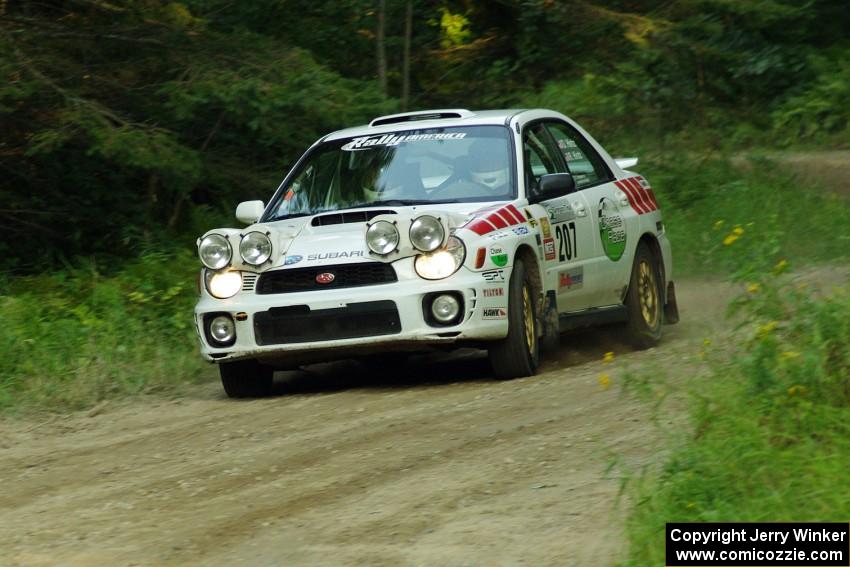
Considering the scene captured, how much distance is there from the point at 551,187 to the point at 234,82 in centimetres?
432

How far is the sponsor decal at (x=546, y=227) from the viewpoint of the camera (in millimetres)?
9258

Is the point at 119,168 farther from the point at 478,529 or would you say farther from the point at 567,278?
the point at 478,529

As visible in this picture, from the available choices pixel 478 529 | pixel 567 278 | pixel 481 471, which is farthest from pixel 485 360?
pixel 478 529

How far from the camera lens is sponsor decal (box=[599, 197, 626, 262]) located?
1000 cm

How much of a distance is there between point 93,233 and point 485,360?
16.4 feet

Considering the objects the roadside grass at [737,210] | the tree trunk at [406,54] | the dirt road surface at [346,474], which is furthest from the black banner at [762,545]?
the tree trunk at [406,54]

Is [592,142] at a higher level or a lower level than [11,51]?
lower

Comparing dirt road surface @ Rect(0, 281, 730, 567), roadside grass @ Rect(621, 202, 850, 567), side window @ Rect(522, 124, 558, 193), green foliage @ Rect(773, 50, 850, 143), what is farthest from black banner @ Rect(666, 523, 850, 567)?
green foliage @ Rect(773, 50, 850, 143)

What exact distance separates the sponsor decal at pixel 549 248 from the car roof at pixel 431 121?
2.89ft

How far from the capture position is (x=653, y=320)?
34.6 ft

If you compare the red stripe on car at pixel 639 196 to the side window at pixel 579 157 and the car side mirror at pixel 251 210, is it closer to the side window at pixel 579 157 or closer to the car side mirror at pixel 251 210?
the side window at pixel 579 157

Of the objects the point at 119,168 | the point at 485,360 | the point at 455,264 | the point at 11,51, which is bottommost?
the point at 485,360

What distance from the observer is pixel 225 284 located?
889 centimetres

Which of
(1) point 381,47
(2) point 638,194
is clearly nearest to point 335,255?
(2) point 638,194
